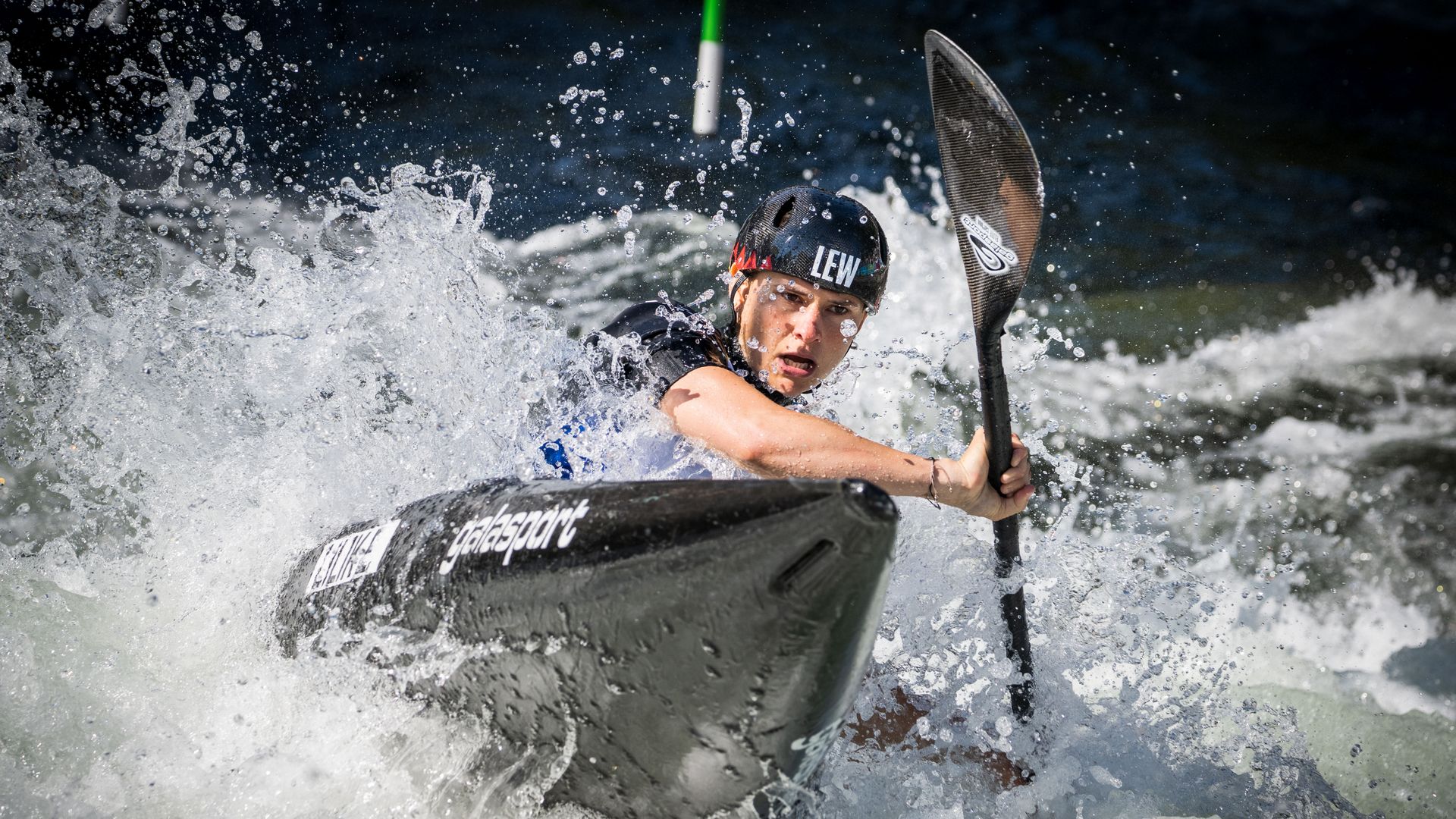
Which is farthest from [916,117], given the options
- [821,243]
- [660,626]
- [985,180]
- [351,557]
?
[660,626]

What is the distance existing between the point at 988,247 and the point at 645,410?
1.09m

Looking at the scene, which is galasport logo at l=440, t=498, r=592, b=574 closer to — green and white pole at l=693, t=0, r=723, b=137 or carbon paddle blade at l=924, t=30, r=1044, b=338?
carbon paddle blade at l=924, t=30, r=1044, b=338

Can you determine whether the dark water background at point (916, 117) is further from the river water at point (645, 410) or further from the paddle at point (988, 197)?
the paddle at point (988, 197)

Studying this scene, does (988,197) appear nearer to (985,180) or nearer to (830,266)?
(985,180)

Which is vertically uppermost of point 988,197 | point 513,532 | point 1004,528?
point 988,197

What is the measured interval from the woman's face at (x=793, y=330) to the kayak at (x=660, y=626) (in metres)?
1.08

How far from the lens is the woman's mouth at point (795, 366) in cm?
326

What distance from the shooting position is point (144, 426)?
4332mm

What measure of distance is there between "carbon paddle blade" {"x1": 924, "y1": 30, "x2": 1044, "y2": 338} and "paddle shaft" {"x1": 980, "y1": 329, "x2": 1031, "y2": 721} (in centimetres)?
10

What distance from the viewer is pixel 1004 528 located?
127 inches

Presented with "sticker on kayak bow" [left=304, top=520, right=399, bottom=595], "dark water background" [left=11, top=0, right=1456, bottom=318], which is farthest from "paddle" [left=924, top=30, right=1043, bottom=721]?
"dark water background" [left=11, top=0, right=1456, bottom=318]

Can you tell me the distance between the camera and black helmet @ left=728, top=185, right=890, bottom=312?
3270mm

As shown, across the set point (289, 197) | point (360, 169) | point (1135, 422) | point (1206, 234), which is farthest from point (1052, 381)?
point (289, 197)

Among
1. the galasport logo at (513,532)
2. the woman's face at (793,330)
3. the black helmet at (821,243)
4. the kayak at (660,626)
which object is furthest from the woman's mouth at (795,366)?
the galasport logo at (513,532)
